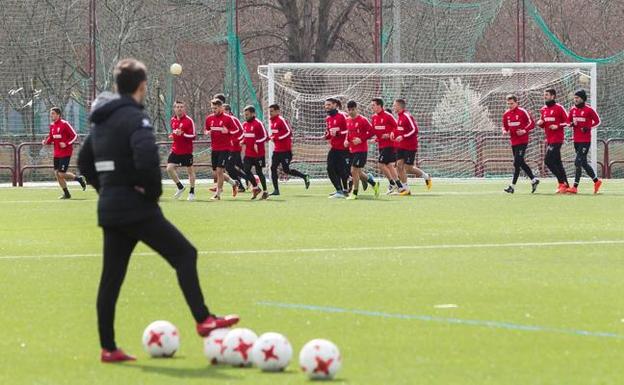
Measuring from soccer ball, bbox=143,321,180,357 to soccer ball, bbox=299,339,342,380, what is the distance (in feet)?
3.80

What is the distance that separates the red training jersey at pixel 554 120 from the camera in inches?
1160

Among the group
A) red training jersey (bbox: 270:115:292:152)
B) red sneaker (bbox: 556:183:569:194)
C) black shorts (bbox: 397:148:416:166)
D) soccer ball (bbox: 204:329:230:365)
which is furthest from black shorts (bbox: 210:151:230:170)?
soccer ball (bbox: 204:329:230:365)

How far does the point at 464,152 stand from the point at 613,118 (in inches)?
262

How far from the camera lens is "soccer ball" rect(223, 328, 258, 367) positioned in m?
8.22

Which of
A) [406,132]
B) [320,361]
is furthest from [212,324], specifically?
[406,132]

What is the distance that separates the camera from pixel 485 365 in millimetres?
8305

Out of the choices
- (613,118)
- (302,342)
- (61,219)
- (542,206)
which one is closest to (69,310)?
(302,342)

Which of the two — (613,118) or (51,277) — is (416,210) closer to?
(51,277)

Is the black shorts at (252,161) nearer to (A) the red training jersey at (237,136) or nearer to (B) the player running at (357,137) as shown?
(A) the red training jersey at (237,136)

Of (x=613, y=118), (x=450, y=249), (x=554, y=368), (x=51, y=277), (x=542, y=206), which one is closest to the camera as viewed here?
(x=554, y=368)

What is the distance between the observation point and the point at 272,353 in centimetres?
802

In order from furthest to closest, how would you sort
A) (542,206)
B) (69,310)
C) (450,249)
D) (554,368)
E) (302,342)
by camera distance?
(542,206)
(450,249)
(69,310)
(302,342)
(554,368)

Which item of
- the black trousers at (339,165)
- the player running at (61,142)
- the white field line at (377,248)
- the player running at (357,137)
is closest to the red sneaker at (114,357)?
the white field line at (377,248)

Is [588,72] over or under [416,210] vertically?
over
